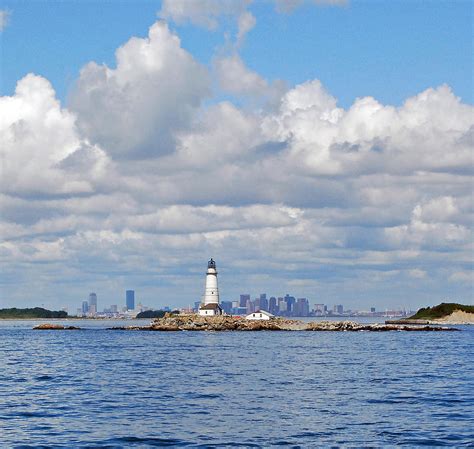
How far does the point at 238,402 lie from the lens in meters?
50.3

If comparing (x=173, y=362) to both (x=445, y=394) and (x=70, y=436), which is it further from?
(x=70, y=436)

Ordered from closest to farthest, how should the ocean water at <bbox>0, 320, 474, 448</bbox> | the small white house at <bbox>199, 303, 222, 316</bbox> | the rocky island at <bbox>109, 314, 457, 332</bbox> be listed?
the ocean water at <bbox>0, 320, 474, 448</bbox> → the rocky island at <bbox>109, 314, 457, 332</bbox> → the small white house at <bbox>199, 303, 222, 316</bbox>

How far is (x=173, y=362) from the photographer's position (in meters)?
83.7

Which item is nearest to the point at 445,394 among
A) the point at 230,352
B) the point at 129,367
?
the point at 129,367

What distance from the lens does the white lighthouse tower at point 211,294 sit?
7372 inches

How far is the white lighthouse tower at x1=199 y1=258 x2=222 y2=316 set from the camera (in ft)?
614

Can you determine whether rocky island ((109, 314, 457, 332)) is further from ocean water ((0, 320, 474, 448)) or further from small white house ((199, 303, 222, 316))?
ocean water ((0, 320, 474, 448))

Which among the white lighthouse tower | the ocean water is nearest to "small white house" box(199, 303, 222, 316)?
the white lighthouse tower

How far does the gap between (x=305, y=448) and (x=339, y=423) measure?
7111mm

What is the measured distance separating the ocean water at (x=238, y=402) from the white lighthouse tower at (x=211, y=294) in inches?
3839

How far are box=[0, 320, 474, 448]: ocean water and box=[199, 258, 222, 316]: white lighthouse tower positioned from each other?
97512 millimetres

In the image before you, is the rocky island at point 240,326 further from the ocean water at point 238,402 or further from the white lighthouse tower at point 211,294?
the ocean water at point 238,402

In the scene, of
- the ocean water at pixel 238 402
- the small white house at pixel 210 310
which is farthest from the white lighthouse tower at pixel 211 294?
the ocean water at pixel 238 402

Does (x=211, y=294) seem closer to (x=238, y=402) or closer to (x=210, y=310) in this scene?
(x=210, y=310)
